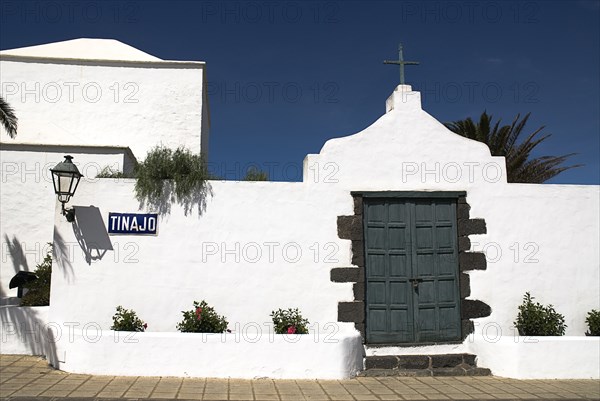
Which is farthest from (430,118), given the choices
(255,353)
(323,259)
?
(255,353)

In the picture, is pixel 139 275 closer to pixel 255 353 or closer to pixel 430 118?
pixel 255 353

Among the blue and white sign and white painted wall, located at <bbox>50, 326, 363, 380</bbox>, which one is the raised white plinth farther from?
the blue and white sign

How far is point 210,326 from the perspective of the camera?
7434 mm

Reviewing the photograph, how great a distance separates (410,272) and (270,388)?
2.93 meters

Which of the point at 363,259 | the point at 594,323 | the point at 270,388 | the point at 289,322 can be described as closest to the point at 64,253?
the point at 289,322

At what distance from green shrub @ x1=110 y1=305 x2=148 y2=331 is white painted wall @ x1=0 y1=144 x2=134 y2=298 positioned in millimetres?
3746

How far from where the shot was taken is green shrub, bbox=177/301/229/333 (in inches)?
291

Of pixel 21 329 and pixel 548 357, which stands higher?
pixel 21 329

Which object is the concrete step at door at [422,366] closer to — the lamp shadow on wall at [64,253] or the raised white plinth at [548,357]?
the raised white plinth at [548,357]

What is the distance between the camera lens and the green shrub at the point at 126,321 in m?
7.32

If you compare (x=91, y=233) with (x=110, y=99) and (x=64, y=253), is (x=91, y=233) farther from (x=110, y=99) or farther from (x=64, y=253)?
(x=110, y=99)

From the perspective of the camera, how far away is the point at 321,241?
8023mm

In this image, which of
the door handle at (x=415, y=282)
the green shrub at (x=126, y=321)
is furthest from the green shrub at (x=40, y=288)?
the door handle at (x=415, y=282)

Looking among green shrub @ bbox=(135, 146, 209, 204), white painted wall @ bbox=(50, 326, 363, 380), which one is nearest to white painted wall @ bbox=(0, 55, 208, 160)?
green shrub @ bbox=(135, 146, 209, 204)
